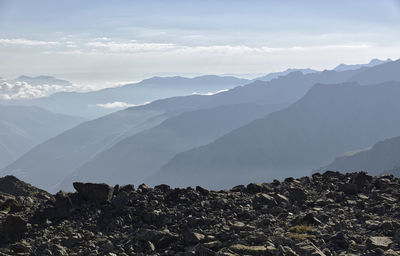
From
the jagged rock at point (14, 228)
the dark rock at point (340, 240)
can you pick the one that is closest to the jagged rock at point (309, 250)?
the dark rock at point (340, 240)

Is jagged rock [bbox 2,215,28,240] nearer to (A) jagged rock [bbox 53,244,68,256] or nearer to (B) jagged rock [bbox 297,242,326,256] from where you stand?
(A) jagged rock [bbox 53,244,68,256]

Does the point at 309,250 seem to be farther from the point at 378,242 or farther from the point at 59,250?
the point at 59,250

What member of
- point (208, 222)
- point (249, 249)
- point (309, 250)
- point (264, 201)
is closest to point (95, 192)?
point (208, 222)

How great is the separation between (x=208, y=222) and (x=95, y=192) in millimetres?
6970

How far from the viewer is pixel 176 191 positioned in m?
26.5

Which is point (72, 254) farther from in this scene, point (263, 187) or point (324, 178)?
point (324, 178)

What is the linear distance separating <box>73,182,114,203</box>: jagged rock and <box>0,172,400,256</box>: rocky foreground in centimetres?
5

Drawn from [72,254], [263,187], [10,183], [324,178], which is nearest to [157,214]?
Answer: [72,254]

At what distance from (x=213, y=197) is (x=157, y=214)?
445cm

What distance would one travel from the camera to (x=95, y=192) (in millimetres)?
24781

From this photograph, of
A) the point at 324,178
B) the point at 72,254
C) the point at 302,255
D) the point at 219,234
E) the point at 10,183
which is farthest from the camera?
the point at 10,183

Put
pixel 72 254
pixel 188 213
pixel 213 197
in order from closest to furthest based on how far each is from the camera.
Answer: pixel 72 254 → pixel 188 213 → pixel 213 197

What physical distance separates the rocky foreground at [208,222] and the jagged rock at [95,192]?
0.05 metres

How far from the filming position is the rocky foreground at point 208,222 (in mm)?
18656
